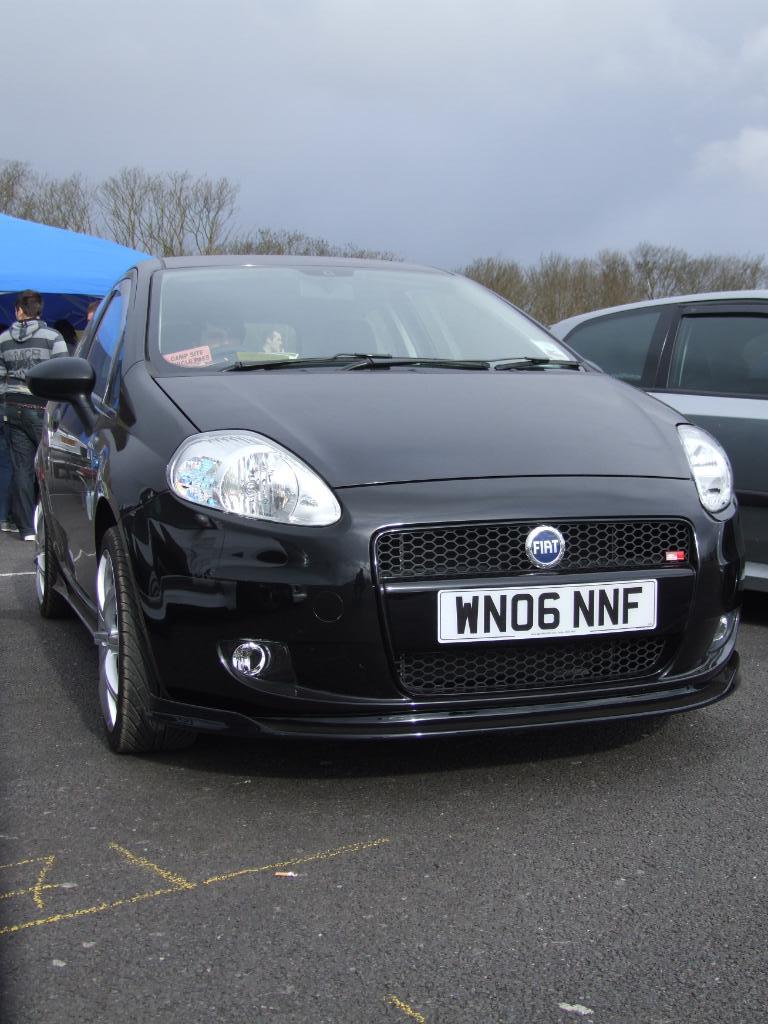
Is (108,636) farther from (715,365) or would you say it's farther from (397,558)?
(715,365)

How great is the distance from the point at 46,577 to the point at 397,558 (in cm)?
282

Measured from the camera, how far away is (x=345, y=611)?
273 cm

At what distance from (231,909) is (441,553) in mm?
926

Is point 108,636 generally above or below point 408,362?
below

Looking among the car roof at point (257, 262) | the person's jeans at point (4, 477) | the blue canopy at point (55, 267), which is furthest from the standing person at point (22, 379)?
the car roof at point (257, 262)

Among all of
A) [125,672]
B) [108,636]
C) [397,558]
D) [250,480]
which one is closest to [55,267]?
[108,636]

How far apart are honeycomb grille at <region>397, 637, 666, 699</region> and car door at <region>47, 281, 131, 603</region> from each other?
123cm

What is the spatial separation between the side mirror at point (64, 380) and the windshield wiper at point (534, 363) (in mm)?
1314

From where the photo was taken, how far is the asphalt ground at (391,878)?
203 cm

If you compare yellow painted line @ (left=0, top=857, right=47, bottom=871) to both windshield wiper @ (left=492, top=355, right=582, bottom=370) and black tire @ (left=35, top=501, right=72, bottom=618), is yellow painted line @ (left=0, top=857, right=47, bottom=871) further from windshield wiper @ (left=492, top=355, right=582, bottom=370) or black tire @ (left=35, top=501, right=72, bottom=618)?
black tire @ (left=35, top=501, right=72, bottom=618)

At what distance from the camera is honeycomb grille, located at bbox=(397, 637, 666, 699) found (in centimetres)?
282

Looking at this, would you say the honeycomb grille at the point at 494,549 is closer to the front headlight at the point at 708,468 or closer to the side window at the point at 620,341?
the front headlight at the point at 708,468

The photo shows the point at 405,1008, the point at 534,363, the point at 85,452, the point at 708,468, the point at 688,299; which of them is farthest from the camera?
the point at 688,299

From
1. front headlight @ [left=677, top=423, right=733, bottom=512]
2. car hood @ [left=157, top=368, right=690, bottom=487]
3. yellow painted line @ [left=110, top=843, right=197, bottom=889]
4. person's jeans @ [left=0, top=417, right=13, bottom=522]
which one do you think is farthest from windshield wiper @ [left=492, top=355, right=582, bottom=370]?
person's jeans @ [left=0, top=417, right=13, bottom=522]
